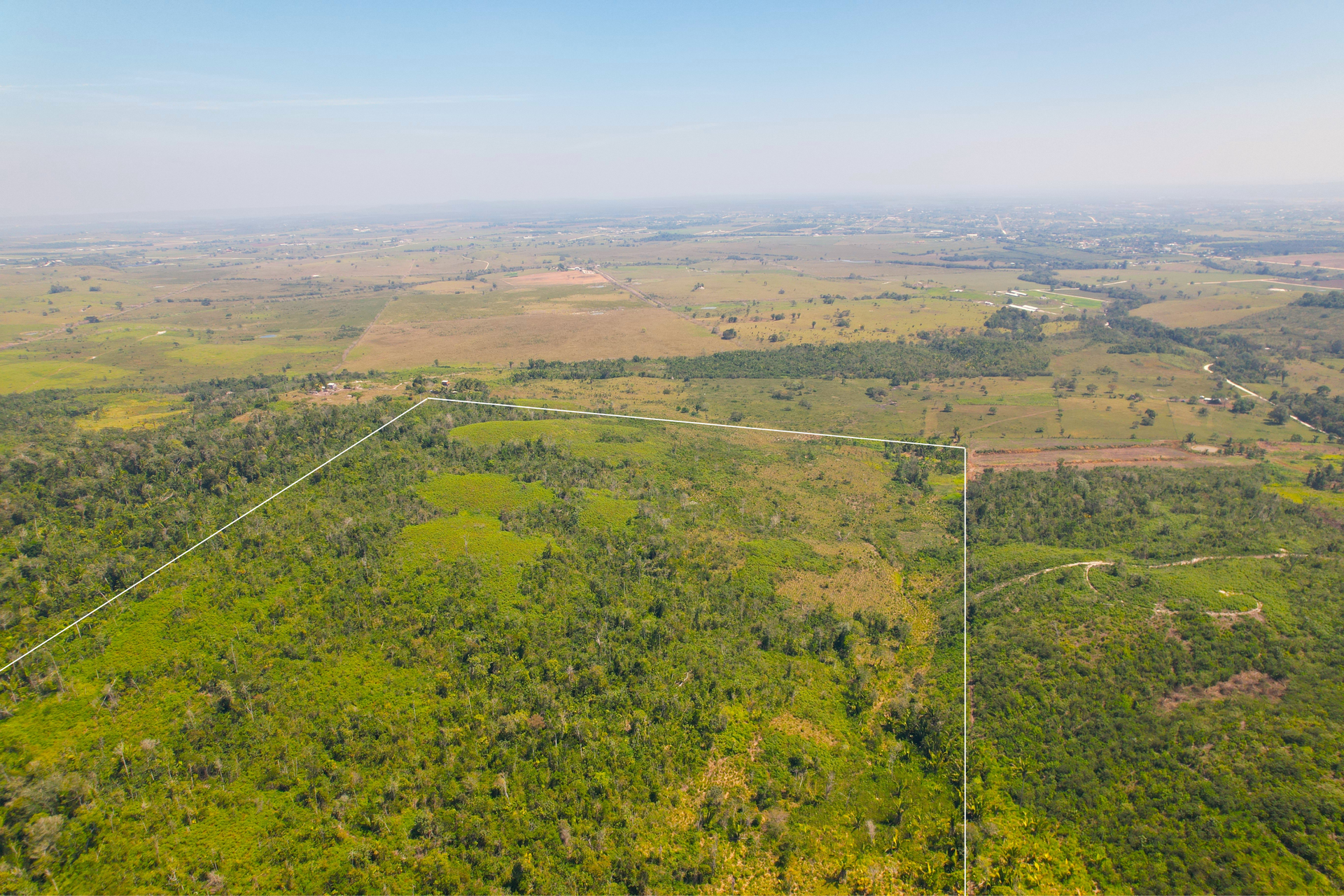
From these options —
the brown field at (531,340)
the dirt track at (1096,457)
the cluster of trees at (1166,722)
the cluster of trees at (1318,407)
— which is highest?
the brown field at (531,340)

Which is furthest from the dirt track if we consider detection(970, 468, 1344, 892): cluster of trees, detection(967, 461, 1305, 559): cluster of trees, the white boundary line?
detection(970, 468, 1344, 892): cluster of trees

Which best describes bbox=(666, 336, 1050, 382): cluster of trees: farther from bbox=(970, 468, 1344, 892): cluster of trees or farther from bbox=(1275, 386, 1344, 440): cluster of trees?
bbox=(970, 468, 1344, 892): cluster of trees

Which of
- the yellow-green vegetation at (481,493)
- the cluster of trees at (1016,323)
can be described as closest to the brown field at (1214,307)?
the cluster of trees at (1016,323)

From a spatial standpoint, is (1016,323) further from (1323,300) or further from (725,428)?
(725,428)

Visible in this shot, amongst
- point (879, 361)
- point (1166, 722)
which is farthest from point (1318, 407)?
point (1166, 722)

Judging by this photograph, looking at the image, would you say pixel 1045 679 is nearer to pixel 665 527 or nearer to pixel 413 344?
pixel 665 527

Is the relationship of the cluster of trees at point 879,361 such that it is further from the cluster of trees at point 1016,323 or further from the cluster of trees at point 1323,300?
the cluster of trees at point 1323,300
